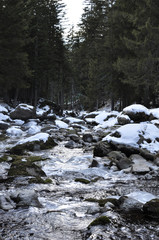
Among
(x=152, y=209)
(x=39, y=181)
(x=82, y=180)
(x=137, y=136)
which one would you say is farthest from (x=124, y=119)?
(x=152, y=209)

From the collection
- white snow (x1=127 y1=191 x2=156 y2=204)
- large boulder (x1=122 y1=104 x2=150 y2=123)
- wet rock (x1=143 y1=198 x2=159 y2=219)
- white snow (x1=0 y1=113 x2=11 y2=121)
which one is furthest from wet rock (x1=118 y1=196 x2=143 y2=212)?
white snow (x1=0 y1=113 x2=11 y2=121)

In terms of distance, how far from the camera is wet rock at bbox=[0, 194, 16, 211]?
12.8 feet

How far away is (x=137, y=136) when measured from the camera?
392 inches

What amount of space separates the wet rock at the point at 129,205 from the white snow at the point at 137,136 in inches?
218

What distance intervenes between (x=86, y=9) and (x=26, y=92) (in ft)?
77.8

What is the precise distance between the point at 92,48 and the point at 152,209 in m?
41.2

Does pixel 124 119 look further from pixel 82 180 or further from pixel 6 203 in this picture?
pixel 6 203

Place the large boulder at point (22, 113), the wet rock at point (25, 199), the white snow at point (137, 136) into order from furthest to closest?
the large boulder at point (22, 113), the white snow at point (137, 136), the wet rock at point (25, 199)

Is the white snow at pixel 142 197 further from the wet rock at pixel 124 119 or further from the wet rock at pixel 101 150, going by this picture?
the wet rock at pixel 124 119

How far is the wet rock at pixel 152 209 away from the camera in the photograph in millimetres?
3720

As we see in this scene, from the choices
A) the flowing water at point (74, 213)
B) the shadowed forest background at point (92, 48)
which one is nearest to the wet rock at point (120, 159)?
the flowing water at point (74, 213)

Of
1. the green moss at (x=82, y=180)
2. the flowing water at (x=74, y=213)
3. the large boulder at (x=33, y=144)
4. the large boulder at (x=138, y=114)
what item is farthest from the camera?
the large boulder at (x=138, y=114)

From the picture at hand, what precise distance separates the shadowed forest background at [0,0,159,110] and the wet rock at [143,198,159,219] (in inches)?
650

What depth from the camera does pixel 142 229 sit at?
11.0ft
